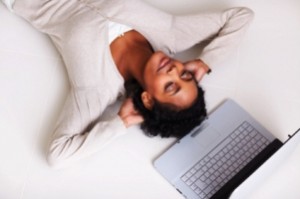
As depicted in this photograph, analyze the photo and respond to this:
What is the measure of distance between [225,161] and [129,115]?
352mm

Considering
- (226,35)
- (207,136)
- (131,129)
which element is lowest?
(131,129)

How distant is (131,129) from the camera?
1409 mm

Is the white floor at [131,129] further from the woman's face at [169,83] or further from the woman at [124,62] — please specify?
the woman's face at [169,83]

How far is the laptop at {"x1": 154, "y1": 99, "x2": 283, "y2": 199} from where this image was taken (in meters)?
1.28

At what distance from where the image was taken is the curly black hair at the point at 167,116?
122 centimetres

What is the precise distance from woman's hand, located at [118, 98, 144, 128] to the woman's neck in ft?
0.30

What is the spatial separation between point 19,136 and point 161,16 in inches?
25.5

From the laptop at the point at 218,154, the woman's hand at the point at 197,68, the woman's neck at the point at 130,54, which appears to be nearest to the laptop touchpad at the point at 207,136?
the laptop at the point at 218,154

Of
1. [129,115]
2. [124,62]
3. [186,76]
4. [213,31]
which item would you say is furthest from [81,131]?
[213,31]

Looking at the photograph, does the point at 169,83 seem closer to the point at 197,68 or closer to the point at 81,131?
the point at 197,68

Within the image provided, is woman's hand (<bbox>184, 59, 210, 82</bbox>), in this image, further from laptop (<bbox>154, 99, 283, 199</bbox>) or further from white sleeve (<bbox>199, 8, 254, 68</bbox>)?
laptop (<bbox>154, 99, 283, 199</bbox>)

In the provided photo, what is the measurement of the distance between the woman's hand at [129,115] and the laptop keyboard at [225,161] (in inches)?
9.4

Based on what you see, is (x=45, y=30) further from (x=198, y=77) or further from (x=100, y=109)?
(x=198, y=77)

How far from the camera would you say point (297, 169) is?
1.33 meters
